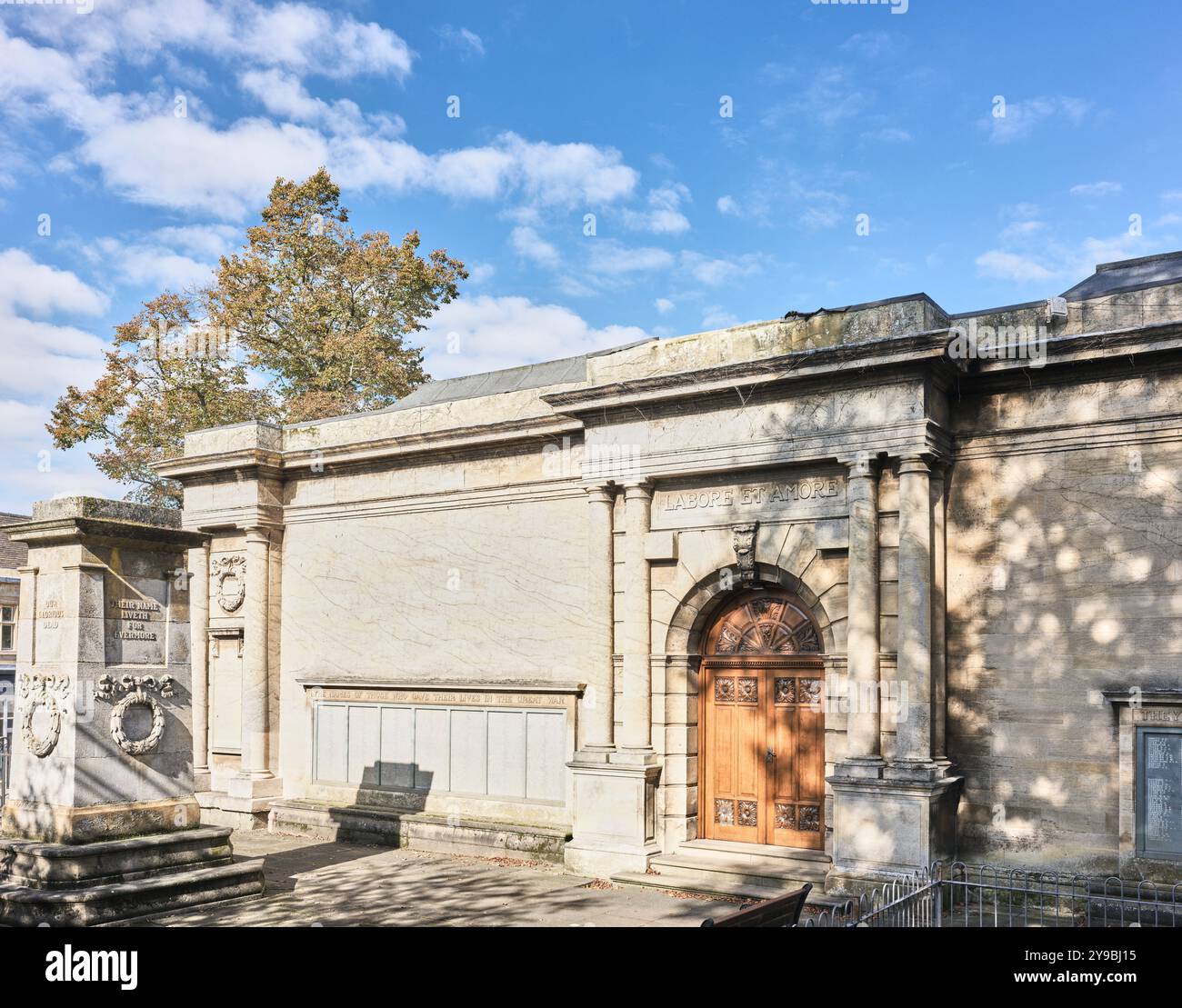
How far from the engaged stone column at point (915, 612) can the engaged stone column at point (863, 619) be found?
0.31 metres

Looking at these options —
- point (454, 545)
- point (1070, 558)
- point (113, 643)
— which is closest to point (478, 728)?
point (454, 545)

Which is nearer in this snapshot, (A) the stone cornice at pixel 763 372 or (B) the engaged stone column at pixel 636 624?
(A) the stone cornice at pixel 763 372

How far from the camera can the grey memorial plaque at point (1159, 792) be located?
11336mm

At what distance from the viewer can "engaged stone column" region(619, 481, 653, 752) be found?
1427cm

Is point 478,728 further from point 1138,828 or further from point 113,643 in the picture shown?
point 1138,828

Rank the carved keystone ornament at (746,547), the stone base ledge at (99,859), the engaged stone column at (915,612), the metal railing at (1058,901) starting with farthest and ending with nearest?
the carved keystone ornament at (746,547) < the engaged stone column at (915,612) < the stone base ledge at (99,859) < the metal railing at (1058,901)

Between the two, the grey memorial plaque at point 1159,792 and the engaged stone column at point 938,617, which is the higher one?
the engaged stone column at point 938,617

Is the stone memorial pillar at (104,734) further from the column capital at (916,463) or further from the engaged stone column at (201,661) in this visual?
the column capital at (916,463)

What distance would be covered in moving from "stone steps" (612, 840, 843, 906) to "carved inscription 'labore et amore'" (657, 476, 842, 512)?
4175 mm

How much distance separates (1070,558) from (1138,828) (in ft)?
9.33

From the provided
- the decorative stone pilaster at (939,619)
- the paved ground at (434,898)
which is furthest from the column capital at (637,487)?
the paved ground at (434,898)

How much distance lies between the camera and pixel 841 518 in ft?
43.4

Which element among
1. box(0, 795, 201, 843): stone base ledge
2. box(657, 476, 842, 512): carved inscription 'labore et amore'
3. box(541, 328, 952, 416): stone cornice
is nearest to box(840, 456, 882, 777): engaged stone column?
box(657, 476, 842, 512): carved inscription 'labore et amore'

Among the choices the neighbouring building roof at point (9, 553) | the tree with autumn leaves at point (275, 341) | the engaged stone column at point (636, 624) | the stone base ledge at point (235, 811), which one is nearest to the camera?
the engaged stone column at point (636, 624)
